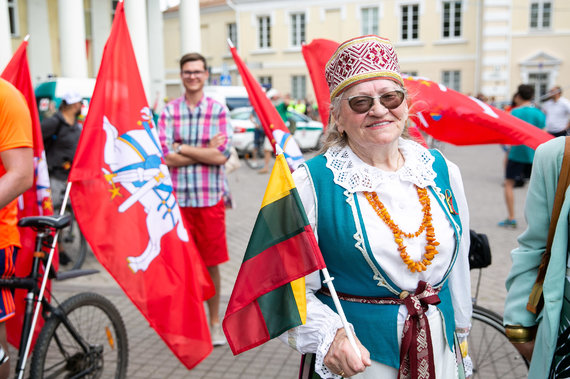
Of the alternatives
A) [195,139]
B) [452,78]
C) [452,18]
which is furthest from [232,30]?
[195,139]

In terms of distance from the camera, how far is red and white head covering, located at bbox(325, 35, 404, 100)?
1951 mm

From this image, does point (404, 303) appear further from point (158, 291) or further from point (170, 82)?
point (170, 82)

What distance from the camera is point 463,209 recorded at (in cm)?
220

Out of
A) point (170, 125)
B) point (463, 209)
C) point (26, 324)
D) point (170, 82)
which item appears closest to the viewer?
point (463, 209)

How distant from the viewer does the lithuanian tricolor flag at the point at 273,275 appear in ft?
6.30

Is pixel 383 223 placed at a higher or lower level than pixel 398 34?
lower

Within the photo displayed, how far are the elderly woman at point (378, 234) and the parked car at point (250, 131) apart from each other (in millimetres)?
→ 15537

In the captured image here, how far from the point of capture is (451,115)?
11.3 feet

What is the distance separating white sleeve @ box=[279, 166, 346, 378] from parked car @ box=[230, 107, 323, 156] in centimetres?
1555

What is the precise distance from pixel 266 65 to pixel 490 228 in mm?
30280

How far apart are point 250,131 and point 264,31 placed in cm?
2095

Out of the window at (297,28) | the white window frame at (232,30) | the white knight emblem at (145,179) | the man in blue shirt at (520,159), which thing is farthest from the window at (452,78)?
the white knight emblem at (145,179)

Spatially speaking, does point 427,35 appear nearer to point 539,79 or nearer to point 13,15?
point 539,79

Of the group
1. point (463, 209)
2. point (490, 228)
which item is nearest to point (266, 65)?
point (490, 228)
